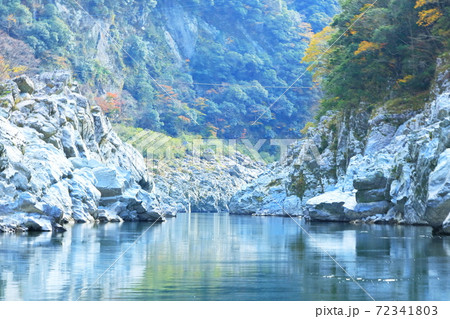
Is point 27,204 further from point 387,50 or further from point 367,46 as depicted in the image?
point 387,50

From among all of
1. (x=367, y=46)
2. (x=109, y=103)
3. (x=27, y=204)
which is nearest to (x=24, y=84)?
(x=27, y=204)

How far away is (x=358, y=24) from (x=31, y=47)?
120 feet

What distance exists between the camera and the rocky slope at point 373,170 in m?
24.2

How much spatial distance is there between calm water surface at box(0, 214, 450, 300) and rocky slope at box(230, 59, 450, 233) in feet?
14.1

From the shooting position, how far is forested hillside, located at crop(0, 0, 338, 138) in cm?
7694

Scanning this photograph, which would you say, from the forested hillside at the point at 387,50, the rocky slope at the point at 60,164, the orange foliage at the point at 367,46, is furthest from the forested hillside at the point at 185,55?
the orange foliage at the point at 367,46

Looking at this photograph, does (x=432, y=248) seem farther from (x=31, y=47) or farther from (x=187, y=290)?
(x=31, y=47)

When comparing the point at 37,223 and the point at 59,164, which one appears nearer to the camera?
the point at 37,223

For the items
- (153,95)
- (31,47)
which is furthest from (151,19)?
(31,47)

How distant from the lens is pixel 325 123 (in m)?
50.6

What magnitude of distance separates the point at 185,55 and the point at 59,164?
78746mm

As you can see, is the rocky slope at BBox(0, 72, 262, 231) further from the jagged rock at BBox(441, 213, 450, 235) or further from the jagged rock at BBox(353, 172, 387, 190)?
the jagged rock at BBox(441, 213, 450, 235)

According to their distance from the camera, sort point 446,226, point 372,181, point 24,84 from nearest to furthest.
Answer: point 446,226 → point 372,181 → point 24,84

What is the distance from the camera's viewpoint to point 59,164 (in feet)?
106
